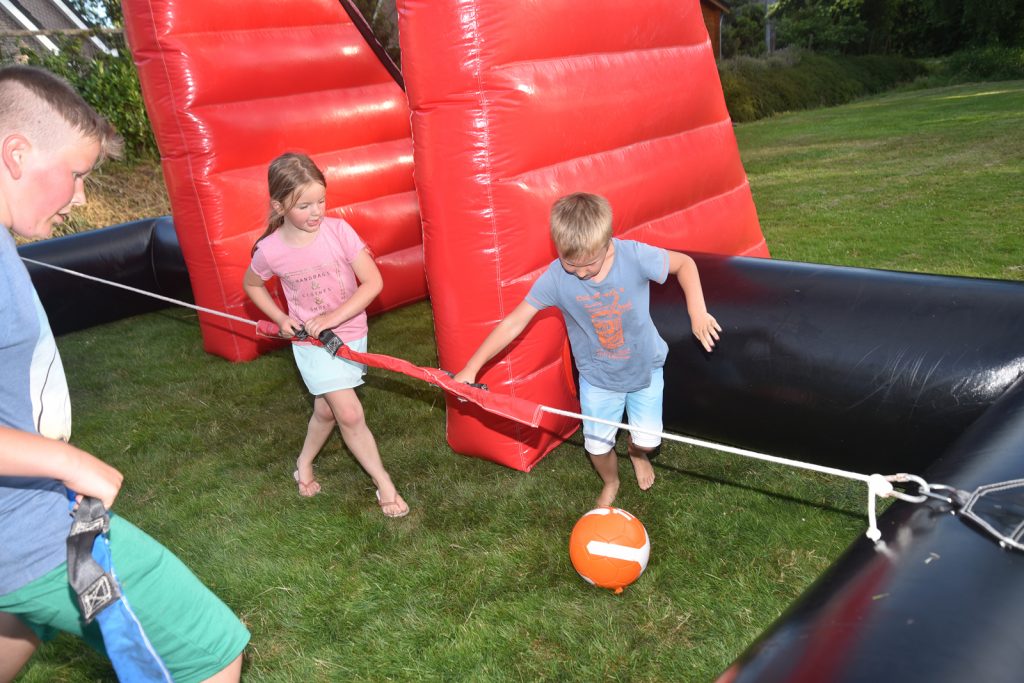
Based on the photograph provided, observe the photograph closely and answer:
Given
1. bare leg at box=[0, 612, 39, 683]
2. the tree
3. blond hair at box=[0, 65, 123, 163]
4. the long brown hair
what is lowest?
the tree

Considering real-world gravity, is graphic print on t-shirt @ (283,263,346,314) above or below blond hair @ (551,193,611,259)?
below

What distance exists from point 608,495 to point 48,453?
2.28 m

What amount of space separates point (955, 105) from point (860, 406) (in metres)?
17.5

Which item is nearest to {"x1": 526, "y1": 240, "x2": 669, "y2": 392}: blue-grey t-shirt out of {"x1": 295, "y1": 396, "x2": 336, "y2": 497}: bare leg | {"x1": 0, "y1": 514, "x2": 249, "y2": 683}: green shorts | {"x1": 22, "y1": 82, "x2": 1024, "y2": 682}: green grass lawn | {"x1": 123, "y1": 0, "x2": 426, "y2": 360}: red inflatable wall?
{"x1": 22, "y1": 82, "x2": 1024, "y2": 682}: green grass lawn

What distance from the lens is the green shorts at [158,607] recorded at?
65.6 inches

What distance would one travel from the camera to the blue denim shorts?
317 centimetres

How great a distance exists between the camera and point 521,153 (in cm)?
342

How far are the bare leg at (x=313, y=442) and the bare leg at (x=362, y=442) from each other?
0.59ft

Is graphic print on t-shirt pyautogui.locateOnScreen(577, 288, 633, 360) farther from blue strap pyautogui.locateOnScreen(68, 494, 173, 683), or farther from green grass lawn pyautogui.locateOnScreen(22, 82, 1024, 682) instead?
blue strap pyautogui.locateOnScreen(68, 494, 173, 683)

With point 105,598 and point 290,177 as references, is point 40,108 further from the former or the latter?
point 290,177

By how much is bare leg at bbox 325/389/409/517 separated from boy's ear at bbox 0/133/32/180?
6.20 feet

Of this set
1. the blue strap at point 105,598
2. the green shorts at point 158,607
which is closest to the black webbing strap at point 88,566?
the blue strap at point 105,598

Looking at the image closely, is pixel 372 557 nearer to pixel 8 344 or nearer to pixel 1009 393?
pixel 8 344

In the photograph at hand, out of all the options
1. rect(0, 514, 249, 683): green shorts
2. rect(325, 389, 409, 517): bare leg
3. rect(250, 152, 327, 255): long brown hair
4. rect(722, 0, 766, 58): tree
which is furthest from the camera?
rect(722, 0, 766, 58): tree
